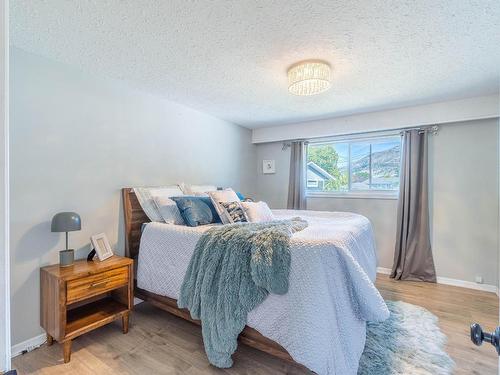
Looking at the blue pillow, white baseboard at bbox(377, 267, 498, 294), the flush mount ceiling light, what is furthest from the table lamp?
white baseboard at bbox(377, 267, 498, 294)

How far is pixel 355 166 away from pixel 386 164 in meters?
0.43

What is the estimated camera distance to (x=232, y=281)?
1589 millimetres

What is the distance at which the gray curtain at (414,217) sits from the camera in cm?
321

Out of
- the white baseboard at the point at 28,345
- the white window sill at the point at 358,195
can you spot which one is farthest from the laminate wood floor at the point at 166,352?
the white window sill at the point at 358,195

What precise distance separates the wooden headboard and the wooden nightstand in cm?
32

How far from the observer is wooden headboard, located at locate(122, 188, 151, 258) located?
2508mm

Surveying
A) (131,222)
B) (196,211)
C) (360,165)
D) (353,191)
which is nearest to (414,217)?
(353,191)

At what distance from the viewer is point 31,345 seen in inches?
73.0

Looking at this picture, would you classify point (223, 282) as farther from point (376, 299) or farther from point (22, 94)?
point (22, 94)

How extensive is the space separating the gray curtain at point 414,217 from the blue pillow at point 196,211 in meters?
2.50

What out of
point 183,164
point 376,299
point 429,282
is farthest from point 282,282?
point 429,282

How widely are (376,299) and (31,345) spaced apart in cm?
246

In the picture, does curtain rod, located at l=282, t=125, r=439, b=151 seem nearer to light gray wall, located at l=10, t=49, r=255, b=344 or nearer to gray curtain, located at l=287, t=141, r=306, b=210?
gray curtain, located at l=287, t=141, r=306, b=210

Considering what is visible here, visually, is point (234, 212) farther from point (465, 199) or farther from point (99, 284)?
point (465, 199)
